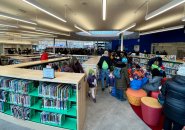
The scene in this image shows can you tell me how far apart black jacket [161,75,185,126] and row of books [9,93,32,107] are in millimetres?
2931

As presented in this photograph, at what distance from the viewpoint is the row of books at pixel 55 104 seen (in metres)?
2.75

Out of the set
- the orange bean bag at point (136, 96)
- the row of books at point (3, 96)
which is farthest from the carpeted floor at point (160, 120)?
the row of books at point (3, 96)

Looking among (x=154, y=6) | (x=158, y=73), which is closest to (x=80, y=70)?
(x=158, y=73)

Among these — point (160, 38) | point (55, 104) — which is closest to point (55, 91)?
point (55, 104)

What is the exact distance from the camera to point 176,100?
2420 millimetres

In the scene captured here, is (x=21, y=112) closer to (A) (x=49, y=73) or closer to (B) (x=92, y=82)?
(A) (x=49, y=73)

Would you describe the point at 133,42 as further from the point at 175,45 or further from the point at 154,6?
the point at 154,6

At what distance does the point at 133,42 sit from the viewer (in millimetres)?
18766

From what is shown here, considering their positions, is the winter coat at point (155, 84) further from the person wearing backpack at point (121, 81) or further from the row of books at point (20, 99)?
the row of books at point (20, 99)

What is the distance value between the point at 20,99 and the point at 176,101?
3.30 m

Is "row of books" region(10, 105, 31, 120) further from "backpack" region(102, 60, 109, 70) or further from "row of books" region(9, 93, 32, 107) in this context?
"backpack" region(102, 60, 109, 70)

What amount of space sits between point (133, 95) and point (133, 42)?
1600 centimetres

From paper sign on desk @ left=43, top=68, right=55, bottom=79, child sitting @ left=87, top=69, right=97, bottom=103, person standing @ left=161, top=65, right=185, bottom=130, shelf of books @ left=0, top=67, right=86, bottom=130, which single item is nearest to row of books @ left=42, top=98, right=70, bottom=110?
shelf of books @ left=0, top=67, right=86, bottom=130

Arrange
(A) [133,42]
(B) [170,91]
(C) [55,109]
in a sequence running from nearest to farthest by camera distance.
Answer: (B) [170,91]
(C) [55,109]
(A) [133,42]
